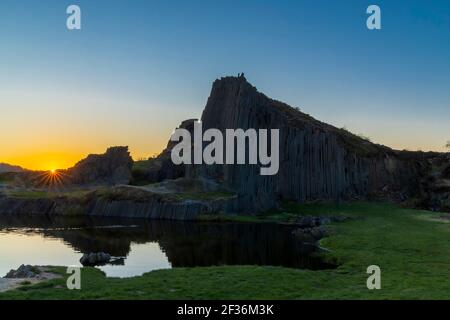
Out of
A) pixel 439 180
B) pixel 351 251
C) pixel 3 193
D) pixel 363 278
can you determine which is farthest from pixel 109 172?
pixel 363 278

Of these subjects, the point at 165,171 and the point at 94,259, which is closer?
the point at 94,259

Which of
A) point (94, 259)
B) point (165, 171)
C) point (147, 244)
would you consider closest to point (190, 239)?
point (147, 244)

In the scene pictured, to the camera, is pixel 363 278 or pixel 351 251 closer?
pixel 363 278

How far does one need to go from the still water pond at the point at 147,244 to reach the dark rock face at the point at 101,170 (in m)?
52.9

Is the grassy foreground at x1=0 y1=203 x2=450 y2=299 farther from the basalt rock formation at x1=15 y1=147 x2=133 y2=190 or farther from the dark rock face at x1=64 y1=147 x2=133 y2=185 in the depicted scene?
the basalt rock formation at x1=15 y1=147 x2=133 y2=190

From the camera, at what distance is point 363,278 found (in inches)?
1624

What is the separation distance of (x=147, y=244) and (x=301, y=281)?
3649 cm

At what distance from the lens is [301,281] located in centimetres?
3950

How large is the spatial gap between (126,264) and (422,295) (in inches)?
1275

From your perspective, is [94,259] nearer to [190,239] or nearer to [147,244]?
[147,244]

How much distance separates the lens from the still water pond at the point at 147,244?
55.7 meters

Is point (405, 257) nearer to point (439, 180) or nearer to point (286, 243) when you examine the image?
point (286, 243)

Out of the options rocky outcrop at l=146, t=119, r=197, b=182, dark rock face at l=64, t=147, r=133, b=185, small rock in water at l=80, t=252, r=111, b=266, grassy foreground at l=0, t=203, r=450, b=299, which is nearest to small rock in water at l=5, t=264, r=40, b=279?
grassy foreground at l=0, t=203, r=450, b=299

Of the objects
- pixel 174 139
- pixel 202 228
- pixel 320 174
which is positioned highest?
pixel 174 139
